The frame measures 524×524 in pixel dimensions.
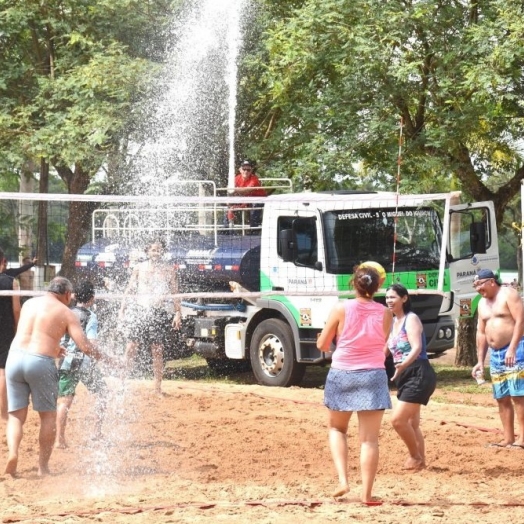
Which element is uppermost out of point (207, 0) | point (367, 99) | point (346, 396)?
point (207, 0)

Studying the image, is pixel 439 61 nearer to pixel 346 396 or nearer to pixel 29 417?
pixel 29 417

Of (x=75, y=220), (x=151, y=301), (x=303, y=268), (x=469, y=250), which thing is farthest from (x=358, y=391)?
(x=75, y=220)

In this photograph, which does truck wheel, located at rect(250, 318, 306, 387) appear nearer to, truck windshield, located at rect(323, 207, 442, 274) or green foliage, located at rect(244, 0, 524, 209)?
truck windshield, located at rect(323, 207, 442, 274)

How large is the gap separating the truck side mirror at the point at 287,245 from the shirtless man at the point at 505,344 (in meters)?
4.62

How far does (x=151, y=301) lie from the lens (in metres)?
13.3

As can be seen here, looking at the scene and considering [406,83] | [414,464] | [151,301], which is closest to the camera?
[414,464]

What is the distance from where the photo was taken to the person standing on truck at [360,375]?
7.87 metres

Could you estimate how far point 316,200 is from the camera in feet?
48.3

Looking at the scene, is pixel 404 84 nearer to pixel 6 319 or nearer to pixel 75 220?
pixel 6 319

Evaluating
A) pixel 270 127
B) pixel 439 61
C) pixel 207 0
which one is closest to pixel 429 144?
pixel 439 61

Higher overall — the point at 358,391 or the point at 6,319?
the point at 6,319

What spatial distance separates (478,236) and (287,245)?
258cm

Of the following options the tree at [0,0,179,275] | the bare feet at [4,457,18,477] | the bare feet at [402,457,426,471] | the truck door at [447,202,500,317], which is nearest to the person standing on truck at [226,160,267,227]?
the truck door at [447,202,500,317]

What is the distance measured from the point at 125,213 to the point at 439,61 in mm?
5538
